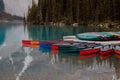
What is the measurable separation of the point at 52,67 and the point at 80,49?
7037 mm

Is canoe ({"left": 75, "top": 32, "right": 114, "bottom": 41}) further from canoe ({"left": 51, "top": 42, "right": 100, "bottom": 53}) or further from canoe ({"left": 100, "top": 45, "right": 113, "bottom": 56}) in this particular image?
canoe ({"left": 100, "top": 45, "right": 113, "bottom": 56})

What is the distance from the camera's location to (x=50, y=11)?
112938 mm

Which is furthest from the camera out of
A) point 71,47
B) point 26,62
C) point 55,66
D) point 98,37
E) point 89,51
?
point 98,37

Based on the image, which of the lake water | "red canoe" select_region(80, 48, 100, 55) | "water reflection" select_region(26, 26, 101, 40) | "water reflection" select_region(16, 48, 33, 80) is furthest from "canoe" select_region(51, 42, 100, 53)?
"water reflection" select_region(26, 26, 101, 40)

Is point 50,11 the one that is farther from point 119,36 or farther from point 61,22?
point 119,36

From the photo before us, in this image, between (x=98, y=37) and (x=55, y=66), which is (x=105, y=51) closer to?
(x=98, y=37)

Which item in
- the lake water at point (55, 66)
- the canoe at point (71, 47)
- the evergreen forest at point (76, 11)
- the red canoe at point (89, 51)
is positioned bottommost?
the lake water at point (55, 66)

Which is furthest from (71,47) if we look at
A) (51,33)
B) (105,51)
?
(51,33)

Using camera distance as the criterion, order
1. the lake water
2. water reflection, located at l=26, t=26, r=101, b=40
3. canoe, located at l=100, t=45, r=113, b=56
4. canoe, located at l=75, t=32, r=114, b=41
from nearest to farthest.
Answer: the lake water, canoe, located at l=100, t=45, r=113, b=56, canoe, located at l=75, t=32, r=114, b=41, water reflection, located at l=26, t=26, r=101, b=40

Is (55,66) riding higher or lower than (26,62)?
lower

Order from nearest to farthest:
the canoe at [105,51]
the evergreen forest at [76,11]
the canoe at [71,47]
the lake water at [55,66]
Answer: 1. the lake water at [55,66]
2. the canoe at [105,51]
3. the canoe at [71,47]
4. the evergreen forest at [76,11]

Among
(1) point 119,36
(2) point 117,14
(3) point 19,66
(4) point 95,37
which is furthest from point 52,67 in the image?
(2) point 117,14

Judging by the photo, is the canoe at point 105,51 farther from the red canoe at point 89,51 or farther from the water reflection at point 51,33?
the water reflection at point 51,33

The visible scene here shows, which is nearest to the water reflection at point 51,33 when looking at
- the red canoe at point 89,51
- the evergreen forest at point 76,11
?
the red canoe at point 89,51
